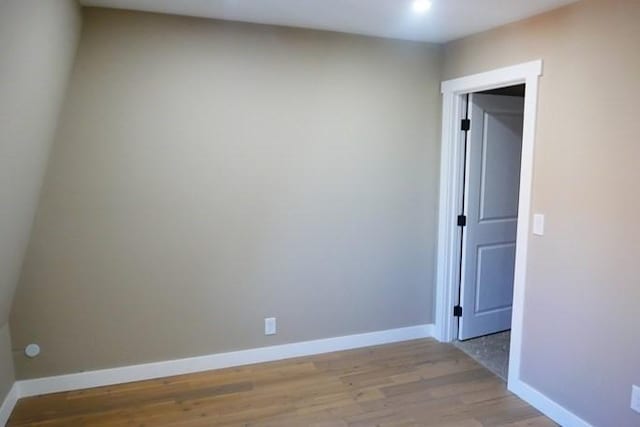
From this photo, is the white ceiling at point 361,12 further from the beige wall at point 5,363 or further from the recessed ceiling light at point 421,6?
the beige wall at point 5,363

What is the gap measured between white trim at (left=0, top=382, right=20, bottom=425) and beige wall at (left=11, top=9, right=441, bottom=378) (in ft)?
0.39

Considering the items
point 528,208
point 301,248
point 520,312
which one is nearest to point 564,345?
point 520,312

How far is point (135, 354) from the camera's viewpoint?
3.03 m

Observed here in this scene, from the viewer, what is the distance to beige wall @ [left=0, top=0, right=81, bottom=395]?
Answer: 1.67 m

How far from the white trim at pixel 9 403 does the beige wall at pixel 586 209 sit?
3153mm

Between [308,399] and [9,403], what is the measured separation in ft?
5.90

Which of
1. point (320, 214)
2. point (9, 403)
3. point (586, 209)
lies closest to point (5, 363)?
point (9, 403)

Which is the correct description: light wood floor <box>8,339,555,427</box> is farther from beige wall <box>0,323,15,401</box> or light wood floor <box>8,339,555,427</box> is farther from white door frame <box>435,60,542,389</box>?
white door frame <box>435,60,542,389</box>

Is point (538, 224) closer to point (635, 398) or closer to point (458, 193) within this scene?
point (458, 193)

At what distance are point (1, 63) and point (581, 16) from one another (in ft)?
8.89

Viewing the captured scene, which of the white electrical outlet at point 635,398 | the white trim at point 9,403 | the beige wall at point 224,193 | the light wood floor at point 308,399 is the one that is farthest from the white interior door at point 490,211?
the white trim at point 9,403

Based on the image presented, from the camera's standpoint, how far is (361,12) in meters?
2.69

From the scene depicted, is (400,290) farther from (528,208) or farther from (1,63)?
(1,63)

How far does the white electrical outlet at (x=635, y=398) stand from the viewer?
2.18 metres
